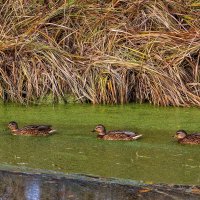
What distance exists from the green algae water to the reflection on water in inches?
8.5

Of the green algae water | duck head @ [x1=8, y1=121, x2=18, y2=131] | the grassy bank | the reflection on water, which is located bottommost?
the reflection on water

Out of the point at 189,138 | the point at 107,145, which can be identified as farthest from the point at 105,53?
the point at 189,138

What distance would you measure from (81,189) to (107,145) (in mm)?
1699

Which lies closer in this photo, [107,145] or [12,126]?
[107,145]

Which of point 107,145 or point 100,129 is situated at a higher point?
point 100,129

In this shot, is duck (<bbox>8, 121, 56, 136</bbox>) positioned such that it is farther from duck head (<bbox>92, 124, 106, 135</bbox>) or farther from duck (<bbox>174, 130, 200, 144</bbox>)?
duck (<bbox>174, 130, 200, 144</bbox>)

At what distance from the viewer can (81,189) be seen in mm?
6824

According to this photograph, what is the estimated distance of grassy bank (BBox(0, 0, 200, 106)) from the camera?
415 inches

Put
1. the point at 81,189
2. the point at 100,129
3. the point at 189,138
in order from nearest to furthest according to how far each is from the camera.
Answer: the point at 81,189 → the point at 189,138 → the point at 100,129

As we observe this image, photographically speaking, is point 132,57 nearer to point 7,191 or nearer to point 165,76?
point 165,76

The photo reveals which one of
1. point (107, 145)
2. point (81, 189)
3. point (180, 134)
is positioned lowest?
point (81, 189)

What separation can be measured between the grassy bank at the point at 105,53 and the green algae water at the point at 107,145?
0.27m

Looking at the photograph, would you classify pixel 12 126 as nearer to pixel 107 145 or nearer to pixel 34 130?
pixel 34 130

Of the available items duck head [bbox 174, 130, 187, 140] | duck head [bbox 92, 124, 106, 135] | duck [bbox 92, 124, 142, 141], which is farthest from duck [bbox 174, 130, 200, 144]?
duck head [bbox 92, 124, 106, 135]
